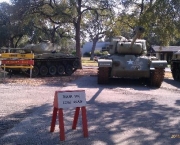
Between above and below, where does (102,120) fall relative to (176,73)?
below

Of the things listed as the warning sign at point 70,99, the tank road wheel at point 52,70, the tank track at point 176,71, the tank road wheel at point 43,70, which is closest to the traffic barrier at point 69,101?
the warning sign at point 70,99

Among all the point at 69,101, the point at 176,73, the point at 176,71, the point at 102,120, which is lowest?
the point at 102,120

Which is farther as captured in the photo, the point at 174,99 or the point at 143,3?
the point at 143,3

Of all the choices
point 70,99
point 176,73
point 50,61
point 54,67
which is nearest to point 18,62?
point 50,61

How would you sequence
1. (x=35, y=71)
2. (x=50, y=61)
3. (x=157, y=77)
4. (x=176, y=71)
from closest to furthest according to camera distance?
(x=157, y=77) < (x=35, y=71) < (x=50, y=61) < (x=176, y=71)

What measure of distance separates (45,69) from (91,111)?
12.4 metres

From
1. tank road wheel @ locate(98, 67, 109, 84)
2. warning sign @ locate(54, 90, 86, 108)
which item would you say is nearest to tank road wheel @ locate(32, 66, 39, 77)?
tank road wheel @ locate(98, 67, 109, 84)

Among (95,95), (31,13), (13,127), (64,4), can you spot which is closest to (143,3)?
(64,4)

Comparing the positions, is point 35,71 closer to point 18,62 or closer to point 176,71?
point 18,62

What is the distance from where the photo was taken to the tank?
65.9ft

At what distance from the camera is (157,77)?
14820 mm

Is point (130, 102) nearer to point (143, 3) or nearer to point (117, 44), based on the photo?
point (117, 44)

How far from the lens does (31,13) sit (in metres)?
26.8

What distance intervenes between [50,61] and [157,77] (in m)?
8.01
